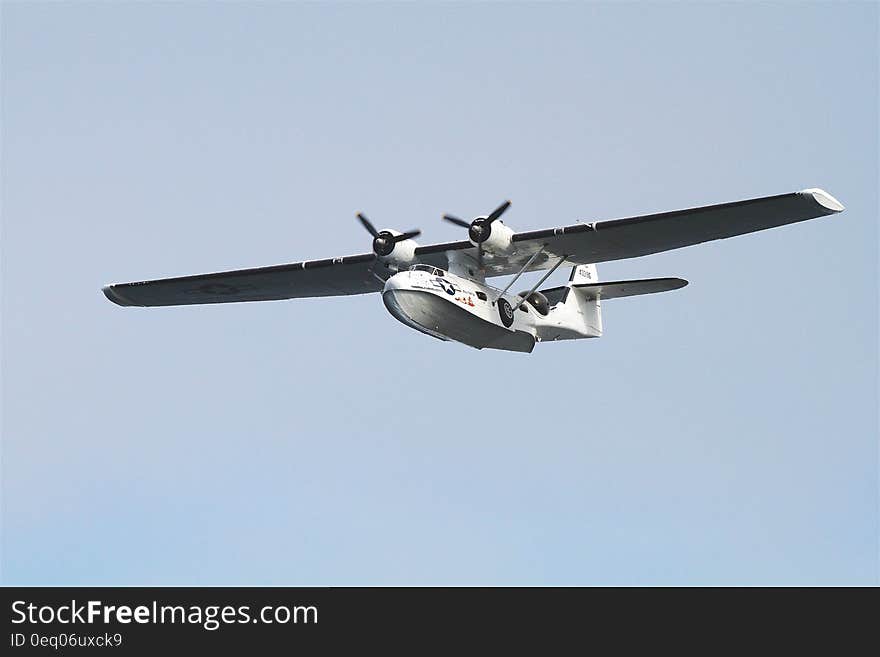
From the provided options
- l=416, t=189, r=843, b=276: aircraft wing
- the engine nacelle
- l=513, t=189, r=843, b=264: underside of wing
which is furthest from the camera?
the engine nacelle

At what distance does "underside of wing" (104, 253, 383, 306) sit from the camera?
3544 cm

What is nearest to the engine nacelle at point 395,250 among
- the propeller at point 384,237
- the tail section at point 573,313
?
the propeller at point 384,237

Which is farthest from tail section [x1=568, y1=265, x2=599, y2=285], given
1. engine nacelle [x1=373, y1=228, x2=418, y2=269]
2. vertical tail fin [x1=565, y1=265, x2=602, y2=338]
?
engine nacelle [x1=373, y1=228, x2=418, y2=269]

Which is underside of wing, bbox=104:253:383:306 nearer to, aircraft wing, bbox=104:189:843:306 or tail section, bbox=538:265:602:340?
aircraft wing, bbox=104:189:843:306

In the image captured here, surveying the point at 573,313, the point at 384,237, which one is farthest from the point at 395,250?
the point at 573,313

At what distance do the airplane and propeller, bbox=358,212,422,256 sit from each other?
0.02m

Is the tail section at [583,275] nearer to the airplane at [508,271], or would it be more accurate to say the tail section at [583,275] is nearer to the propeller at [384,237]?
the airplane at [508,271]
